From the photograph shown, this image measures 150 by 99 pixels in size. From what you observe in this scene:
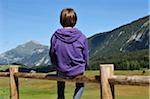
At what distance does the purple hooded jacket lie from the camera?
6051 millimetres

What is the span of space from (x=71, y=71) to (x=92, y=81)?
48cm

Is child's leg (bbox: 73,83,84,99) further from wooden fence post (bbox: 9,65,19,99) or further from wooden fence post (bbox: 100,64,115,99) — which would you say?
wooden fence post (bbox: 9,65,19,99)

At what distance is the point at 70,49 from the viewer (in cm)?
607

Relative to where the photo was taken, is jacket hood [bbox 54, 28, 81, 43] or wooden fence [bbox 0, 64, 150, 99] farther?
jacket hood [bbox 54, 28, 81, 43]

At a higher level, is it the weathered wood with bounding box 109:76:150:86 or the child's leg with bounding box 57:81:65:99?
the weathered wood with bounding box 109:76:150:86

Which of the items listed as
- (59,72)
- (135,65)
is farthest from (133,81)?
(135,65)

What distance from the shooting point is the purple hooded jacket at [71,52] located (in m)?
6.05

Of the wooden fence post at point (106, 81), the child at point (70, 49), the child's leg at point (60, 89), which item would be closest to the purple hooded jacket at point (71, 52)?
the child at point (70, 49)

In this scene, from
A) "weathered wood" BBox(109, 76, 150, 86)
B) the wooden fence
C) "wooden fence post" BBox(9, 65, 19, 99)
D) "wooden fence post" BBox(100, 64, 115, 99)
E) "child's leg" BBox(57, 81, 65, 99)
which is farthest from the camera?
"wooden fence post" BBox(9, 65, 19, 99)

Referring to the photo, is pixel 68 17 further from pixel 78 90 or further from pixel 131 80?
pixel 131 80

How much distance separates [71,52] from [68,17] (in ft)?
1.82

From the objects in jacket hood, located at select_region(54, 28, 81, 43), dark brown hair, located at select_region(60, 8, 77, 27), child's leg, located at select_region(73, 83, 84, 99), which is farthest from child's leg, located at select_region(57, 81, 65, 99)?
dark brown hair, located at select_region(60, 8, 77, 27)

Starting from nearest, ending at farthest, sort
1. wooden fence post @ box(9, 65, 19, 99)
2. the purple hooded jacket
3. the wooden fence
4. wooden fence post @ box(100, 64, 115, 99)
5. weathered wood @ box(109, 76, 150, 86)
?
1. weathered wood @ box(109, 76, 150, 86)
2. the wooden fence
3. wooden fence post @ box(100, 64, 115, 99)
4. the purple hooded jacket
5. wooden fence post @ box(9, 65, 19, 99)

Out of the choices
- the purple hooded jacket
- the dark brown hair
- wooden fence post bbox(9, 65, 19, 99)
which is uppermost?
the dark brown hair
